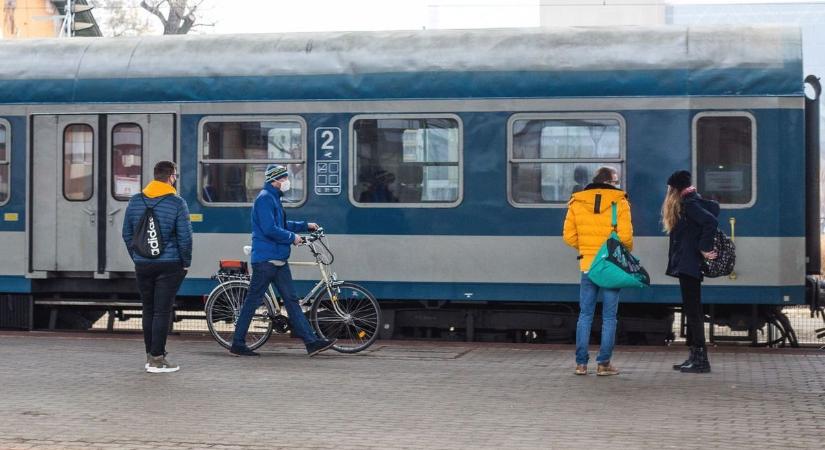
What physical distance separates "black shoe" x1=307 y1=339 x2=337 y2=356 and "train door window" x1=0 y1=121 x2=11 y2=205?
4.59m

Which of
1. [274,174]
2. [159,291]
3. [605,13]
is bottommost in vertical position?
[159,291]

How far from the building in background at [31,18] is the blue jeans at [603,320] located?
80.7 ft

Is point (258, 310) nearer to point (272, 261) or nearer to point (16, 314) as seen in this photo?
point (272, 261)

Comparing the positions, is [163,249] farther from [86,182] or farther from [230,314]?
[86,182]

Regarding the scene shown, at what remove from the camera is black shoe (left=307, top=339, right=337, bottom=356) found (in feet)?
40.1

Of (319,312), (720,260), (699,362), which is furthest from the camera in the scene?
(319,312)

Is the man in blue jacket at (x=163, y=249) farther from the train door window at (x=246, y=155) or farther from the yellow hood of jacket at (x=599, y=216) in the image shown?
the yellow hood of jacket at (x=599, y=216)

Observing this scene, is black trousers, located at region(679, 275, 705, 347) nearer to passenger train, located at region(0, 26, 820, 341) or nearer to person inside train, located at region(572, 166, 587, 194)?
passenger train, located at region(0, 26, 820, 341)

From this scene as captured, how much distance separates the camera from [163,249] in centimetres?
1102

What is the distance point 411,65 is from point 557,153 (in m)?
1.81

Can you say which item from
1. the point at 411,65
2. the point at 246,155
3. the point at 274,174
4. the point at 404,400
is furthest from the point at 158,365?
the point at 411,65

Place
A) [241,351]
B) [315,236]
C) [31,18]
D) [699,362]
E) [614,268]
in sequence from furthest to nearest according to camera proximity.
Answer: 1. [31,18]
2. [315,236]
3. [241,351]
4. [699,362]
5. [614,268]

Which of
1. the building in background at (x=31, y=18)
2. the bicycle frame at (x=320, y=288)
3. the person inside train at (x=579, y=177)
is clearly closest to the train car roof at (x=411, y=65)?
the person inside train at (x=579, y=177)

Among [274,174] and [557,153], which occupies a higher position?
[557,153]
